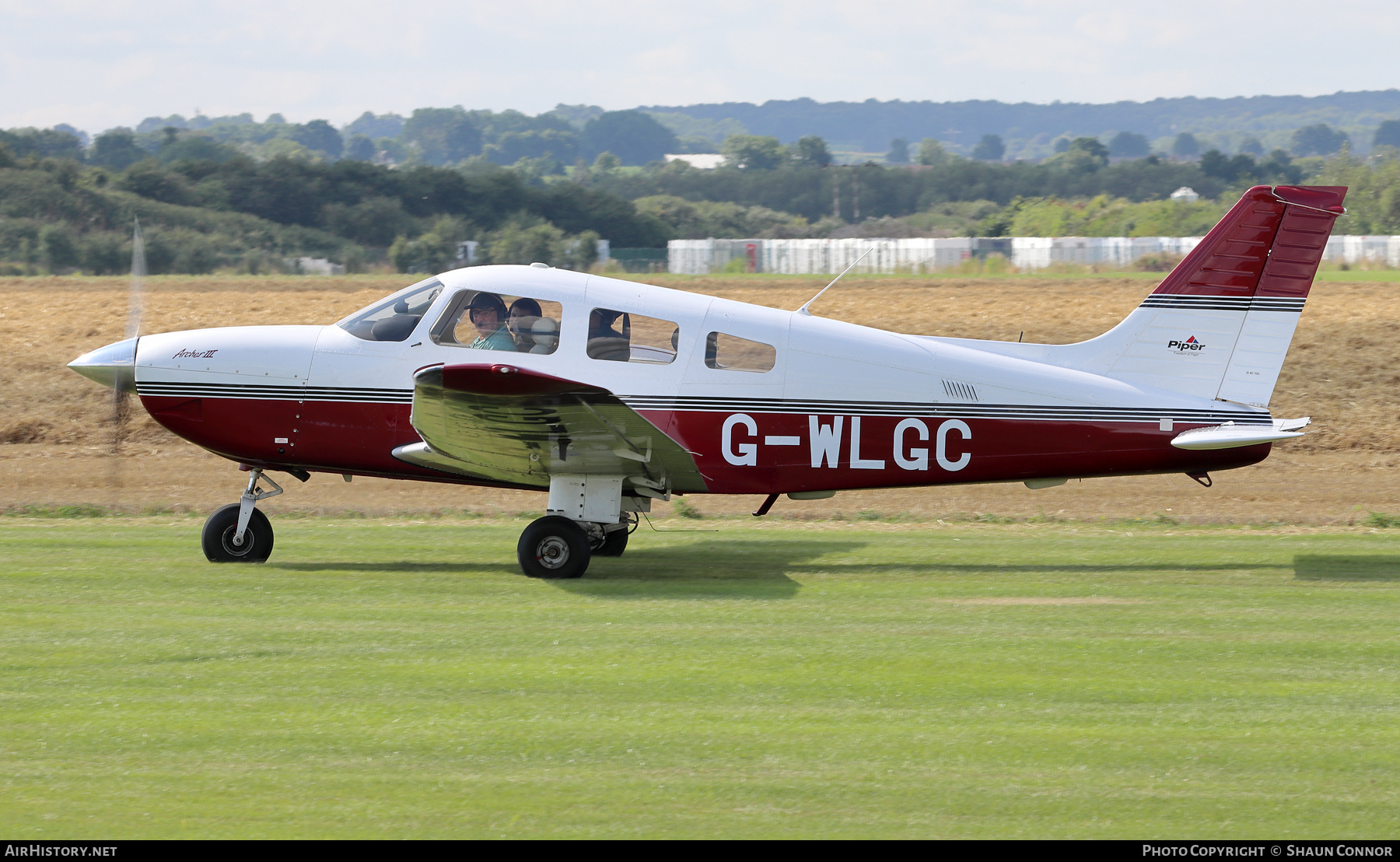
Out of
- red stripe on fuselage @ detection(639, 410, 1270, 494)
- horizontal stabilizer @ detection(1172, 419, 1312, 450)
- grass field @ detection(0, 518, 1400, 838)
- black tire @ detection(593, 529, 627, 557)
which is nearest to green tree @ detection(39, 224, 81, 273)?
grass field @ detection(0, 518, 1400, 838)

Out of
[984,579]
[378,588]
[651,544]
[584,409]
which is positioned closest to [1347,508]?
[984,579]

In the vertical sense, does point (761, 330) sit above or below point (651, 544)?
above

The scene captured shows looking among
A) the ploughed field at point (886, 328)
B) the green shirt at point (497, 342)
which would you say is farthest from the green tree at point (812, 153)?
the green shirt at point (497, 342)

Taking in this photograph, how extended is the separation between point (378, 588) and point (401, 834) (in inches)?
183

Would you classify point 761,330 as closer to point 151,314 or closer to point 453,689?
point 453,689

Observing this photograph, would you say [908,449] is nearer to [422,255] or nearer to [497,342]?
[497,342]

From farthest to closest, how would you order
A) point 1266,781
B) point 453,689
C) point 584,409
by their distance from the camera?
point 584,409
point 453,689
point 1266,781

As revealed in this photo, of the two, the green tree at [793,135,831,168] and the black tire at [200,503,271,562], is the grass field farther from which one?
the green tree at [793,135,831,168]

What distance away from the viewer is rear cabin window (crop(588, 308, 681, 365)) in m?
9.83

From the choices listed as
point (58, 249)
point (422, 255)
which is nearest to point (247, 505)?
point (58, 249)

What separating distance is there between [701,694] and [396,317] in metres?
4.52

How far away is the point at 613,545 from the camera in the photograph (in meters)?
11.0

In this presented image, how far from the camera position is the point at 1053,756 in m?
5.79

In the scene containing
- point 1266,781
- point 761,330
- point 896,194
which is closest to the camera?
point 1266,781
